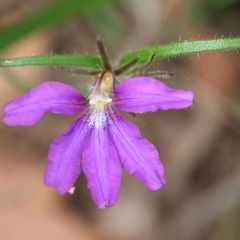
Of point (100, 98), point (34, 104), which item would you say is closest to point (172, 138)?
point (100, 98)

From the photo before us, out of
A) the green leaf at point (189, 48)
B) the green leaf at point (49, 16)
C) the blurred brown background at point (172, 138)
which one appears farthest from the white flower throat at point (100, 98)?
the blurred brown background at point (172, 138)

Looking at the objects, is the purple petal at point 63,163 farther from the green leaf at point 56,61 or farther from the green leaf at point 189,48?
the green leaf at point 189,48

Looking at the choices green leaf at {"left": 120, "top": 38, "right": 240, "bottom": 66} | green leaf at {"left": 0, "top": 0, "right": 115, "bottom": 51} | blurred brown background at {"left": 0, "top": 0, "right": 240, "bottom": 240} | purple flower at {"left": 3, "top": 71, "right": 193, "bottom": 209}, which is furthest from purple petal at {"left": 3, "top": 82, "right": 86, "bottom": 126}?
blurred brown background at {"left": 0, "top": 0, "right": 240, "bottom": 240}

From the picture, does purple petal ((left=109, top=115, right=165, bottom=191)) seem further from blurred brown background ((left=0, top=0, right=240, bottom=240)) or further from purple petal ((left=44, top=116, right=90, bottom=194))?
blurred brown background ((left=0, top=0, right=240, bottom=240))

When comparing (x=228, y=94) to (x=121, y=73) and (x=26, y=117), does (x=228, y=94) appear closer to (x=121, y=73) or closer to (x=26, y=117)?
(x=121, y=73)

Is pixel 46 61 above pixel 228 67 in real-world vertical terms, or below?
below

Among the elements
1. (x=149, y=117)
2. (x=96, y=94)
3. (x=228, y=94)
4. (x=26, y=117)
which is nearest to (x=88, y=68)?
(x=96, y=94)
